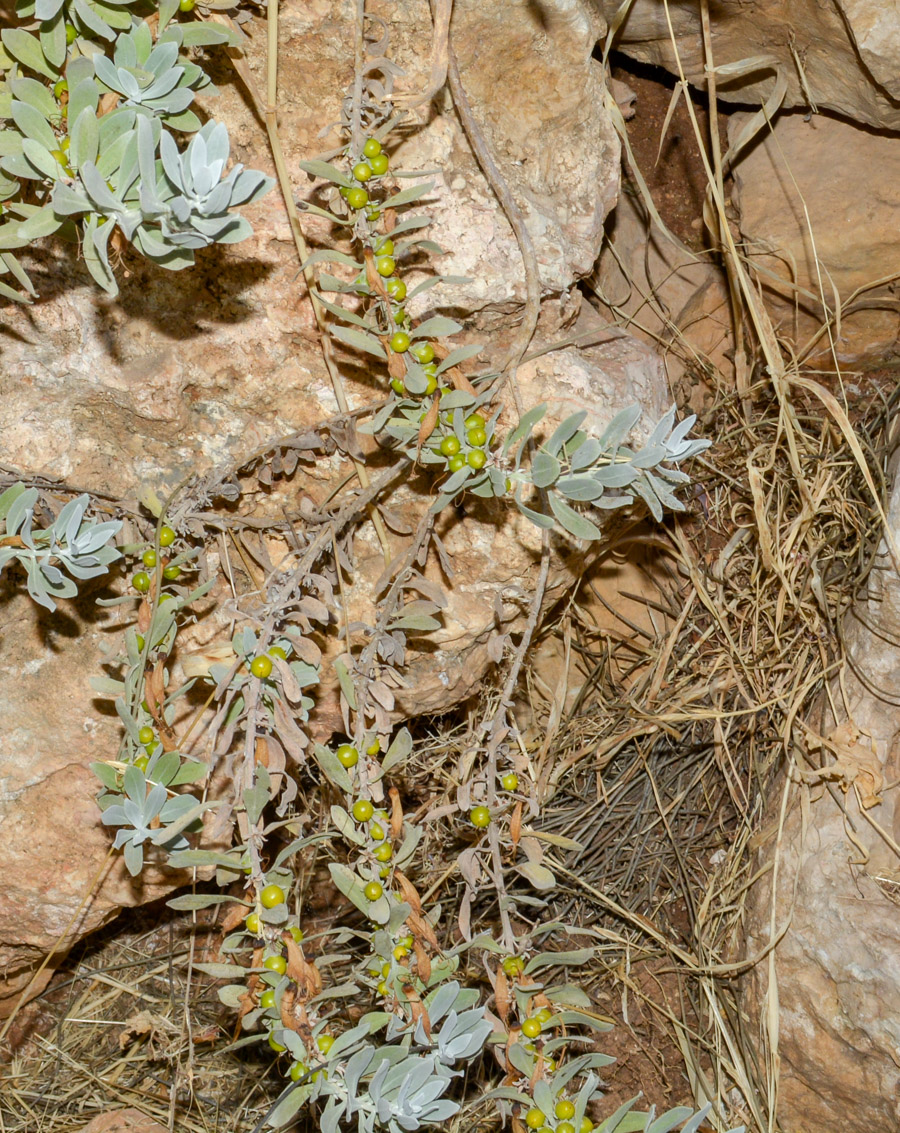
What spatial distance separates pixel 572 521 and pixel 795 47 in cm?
102

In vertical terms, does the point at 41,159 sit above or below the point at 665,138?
above

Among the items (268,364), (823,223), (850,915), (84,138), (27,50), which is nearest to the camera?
(84,138)

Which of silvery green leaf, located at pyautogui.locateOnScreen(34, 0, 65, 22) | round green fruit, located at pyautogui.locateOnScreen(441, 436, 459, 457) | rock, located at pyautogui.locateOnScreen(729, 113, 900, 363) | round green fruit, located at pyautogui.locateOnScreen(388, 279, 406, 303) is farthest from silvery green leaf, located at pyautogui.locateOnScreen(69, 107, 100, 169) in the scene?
rock, located at pyautogui.locateOnScreen(729, 113, 900, 363)

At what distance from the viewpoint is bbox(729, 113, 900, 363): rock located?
1.91m

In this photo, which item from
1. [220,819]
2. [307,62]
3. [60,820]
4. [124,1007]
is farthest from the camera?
[124,1007]

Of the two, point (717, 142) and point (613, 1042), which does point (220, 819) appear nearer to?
point (613, 1042)

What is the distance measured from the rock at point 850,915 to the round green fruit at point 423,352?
33.1 inches

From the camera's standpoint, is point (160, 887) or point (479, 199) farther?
point (160, 887)

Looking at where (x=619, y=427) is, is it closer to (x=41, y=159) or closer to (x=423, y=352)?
(x=423, y=352)

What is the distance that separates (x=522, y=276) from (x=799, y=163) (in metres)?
0.79

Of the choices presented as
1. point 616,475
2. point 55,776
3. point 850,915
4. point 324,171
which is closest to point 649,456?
point 616,475

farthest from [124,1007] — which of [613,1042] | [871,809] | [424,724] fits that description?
[871,809]

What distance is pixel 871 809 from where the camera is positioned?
168 cm

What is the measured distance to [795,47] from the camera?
1737 millimetres
